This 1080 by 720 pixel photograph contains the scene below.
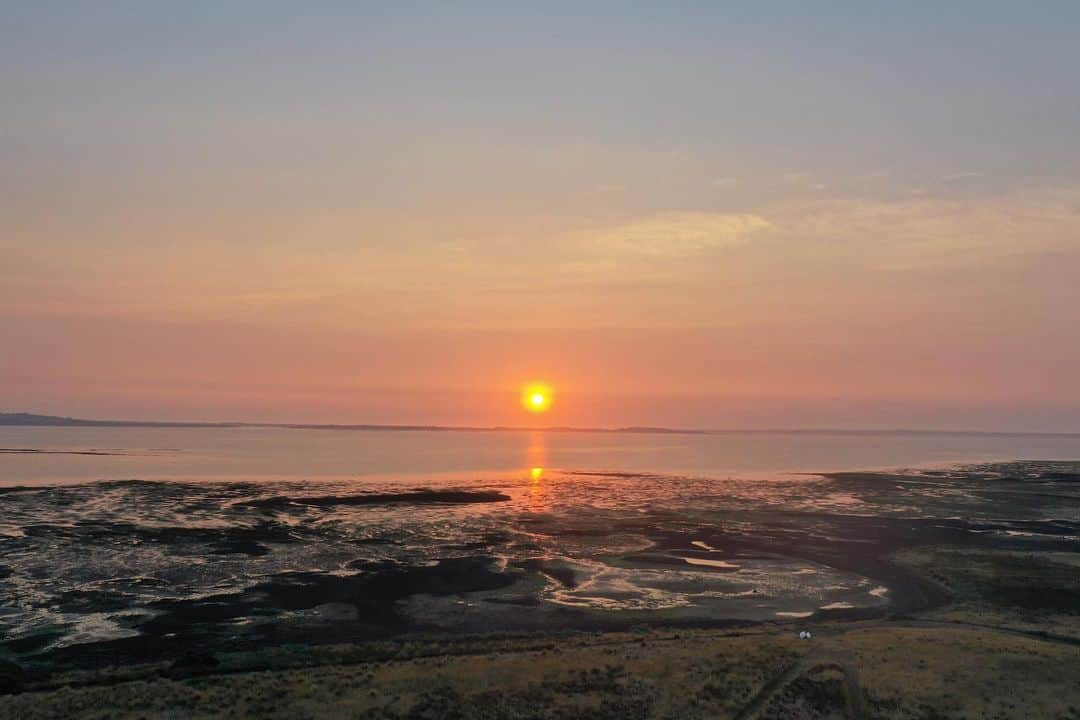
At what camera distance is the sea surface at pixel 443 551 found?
141 ft

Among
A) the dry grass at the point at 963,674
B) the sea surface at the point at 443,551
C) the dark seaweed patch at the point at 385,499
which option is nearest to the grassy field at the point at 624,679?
the dry grass at the point at 963,674

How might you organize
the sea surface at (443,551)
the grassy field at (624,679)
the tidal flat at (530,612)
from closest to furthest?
the grassy field at (624,679) < the tidal flat at (530,612) < the sea surface at (443,551)

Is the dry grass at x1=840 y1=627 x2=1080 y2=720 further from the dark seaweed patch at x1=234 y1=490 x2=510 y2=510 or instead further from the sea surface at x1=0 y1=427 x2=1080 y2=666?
the dark seaweed patch at x1=234 y1=490 x2=510 y2=510

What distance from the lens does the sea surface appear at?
141 ft

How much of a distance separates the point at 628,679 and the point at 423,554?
3201 centimetres

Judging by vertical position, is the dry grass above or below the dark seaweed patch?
above

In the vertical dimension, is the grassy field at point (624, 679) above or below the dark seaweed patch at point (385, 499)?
above

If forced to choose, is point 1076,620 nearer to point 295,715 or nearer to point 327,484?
point 295,715

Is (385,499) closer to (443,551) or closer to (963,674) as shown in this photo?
(443,551)

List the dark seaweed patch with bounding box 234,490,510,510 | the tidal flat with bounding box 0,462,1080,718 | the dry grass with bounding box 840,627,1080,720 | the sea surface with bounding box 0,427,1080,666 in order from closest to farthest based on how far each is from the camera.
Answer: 1. the dry grass with bounding box 840,627,1080,720
2. the tidal flat with bounding box 0,462,1080,718
3. the sea surface with bounding box 0,427,1080,666
4. the dark seaweed patch with bounding box 234,490,510,510

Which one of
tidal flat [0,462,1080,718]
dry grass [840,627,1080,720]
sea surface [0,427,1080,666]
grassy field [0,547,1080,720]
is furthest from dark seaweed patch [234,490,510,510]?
dry grass [840,627,1080,720]

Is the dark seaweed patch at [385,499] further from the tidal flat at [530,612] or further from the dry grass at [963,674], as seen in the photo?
the dry grass at [963,674]

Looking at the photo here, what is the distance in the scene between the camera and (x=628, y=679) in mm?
33438

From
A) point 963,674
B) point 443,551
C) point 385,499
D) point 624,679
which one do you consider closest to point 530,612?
point 624,679
